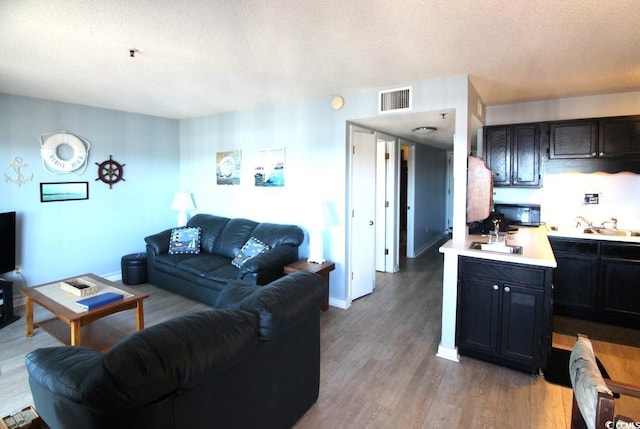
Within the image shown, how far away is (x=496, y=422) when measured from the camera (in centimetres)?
216

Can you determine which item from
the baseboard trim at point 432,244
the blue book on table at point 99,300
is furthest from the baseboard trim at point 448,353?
the baseboard trim at point 432,244

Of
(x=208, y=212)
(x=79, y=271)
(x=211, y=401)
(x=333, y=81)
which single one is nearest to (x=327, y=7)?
(x=333, y=81)

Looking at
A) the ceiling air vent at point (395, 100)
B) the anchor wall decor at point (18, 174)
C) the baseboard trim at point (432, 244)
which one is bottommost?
the baseboard trim at point (432, 244)

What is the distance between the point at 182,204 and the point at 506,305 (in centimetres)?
453

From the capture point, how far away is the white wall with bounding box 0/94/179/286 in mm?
4121

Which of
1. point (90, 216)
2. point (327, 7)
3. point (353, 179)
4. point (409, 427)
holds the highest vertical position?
point (327, 7)

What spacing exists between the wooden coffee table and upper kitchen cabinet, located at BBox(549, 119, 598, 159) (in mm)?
4544

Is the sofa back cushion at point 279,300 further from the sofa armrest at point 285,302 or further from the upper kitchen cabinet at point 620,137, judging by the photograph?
the upper kitchen cabinet at point 620,137

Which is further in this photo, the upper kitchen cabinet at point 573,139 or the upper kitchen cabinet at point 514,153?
the upper kitchen cabinet at point 514,153

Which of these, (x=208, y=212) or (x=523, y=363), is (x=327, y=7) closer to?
(x=523, y=363)

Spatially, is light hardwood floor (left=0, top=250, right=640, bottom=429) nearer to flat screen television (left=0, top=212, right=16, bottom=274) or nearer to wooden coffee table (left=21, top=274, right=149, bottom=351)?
wooden coffee table (left=21, top=274, right=149, bottom=351)

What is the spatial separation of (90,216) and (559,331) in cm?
575

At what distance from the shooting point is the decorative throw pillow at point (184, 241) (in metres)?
4.75

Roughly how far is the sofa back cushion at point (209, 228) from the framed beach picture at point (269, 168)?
2.63 feet
